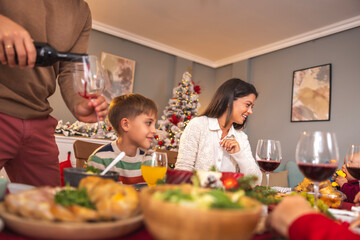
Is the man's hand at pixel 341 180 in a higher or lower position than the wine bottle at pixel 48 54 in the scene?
lower

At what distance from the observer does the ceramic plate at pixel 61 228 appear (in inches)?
16.3

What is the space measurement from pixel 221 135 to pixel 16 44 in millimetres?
1618

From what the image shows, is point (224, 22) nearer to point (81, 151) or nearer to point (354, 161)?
point (81, 151)

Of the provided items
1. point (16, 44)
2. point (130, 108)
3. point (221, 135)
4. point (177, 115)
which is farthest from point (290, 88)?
point (16, 44)

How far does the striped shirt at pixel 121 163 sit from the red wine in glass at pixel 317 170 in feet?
3.31

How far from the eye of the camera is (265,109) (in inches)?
223

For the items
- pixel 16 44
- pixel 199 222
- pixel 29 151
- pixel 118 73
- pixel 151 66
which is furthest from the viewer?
pixel 151 66

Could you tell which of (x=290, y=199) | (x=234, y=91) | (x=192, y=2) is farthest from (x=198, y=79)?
(x=290, y=199)

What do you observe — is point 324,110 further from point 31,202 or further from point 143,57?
point 31,202

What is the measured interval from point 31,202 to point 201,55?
632 centimetres

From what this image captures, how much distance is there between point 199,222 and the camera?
0.37m

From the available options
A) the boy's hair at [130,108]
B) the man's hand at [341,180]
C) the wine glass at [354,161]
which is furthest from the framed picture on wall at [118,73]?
the wine glass at [354,161]

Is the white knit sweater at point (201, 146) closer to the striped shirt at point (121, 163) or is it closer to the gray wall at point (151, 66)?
the striped shirt at point (121, 163)

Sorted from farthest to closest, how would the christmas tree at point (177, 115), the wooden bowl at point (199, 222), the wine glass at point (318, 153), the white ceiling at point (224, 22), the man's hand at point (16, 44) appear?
the christmas tree at point (177, 115), the white ceiling at point (224, 22), the man's hand at point (16, 44), the wine glass at point (318, 153), the wooden bowl at point (199, 222)
